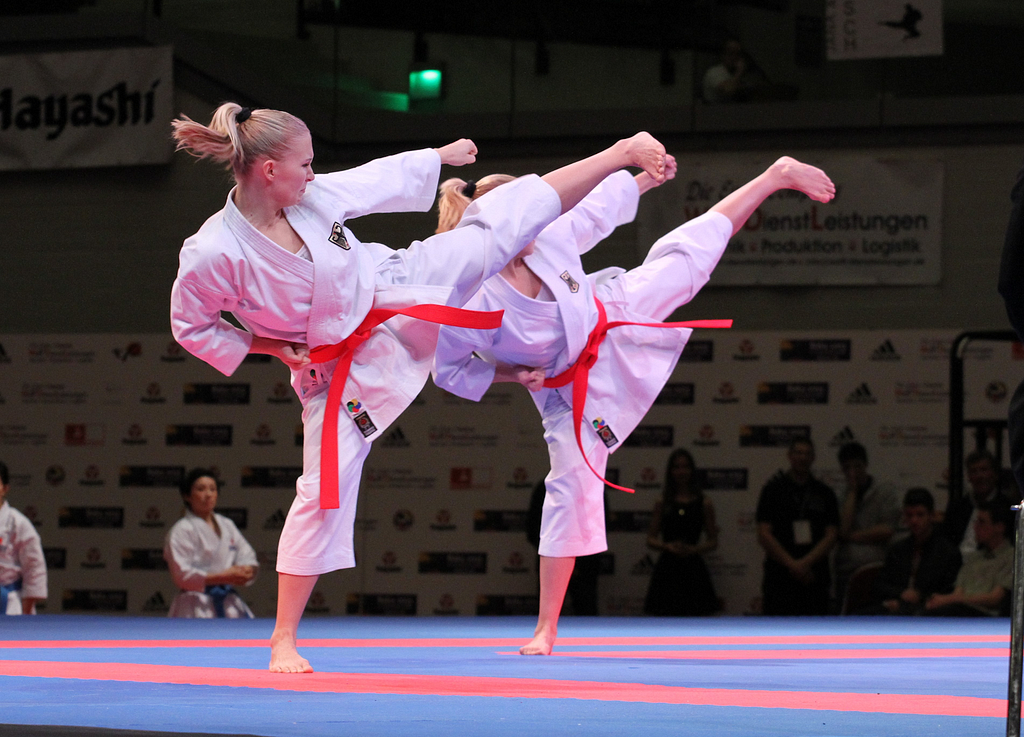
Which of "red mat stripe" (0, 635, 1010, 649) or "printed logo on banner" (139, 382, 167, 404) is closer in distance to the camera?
"red mat stripe" (0, 635, 1010, 649)

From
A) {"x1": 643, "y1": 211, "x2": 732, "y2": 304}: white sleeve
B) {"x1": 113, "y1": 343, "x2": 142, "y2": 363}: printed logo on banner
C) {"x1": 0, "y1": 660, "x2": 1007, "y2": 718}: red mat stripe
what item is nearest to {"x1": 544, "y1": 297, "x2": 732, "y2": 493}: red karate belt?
{"x1": 643, "y1": 211, "x2": 732, "y2": 304}: white sleeve

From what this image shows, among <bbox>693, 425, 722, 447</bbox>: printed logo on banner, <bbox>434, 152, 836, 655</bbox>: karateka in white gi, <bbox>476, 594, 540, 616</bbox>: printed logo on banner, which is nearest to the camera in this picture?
<bbox>434, 152, 836, 655</bbox>: karateka in white gi

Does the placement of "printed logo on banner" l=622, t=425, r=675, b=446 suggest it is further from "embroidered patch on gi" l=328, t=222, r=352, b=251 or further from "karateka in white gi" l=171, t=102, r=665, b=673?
"embroidered patch on gi" l=328, t=222, r=352, b=251

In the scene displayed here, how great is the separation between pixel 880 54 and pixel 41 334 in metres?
5.53

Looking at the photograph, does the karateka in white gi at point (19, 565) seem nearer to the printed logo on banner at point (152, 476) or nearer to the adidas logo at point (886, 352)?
the printed logo on banner at point (152, 476)

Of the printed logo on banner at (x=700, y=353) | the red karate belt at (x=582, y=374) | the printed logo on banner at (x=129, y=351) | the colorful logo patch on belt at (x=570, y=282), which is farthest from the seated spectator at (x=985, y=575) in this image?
the printed logo on banner at (x=129, y=351)

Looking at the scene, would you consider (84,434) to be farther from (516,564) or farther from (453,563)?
(516,564)

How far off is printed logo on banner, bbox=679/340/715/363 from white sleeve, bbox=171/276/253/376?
16.5 ft

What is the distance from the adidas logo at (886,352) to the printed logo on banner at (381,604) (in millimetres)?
3111

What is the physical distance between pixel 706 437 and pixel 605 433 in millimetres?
4112

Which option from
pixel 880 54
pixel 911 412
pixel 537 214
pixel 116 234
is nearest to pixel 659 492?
pixel 911 412

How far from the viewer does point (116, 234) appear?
8.43m

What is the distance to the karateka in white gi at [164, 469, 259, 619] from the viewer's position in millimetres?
5613

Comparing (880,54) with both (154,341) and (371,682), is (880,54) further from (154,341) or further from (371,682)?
(371,682)
